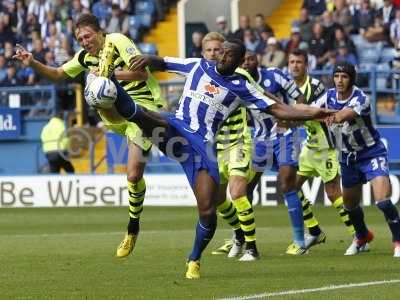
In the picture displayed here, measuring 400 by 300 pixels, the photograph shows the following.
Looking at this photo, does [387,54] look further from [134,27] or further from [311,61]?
[134,27]

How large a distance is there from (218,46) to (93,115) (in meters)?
14.2

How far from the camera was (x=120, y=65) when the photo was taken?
1267 cm

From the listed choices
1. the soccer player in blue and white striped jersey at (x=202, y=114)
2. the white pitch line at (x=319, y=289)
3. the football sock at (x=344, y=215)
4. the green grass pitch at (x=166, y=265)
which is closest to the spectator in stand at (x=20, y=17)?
the green grass pitch at (x=166, y=265)

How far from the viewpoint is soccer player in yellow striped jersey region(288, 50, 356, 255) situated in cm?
1418

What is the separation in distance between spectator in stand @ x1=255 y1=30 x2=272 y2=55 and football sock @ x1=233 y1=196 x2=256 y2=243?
43.8ft

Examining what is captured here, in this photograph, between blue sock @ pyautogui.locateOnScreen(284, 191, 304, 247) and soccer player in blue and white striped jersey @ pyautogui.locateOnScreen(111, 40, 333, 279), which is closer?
soccer player in blue and white striped jersey @ pyautogui.locateOnScreen(111, 40, 333, 279)

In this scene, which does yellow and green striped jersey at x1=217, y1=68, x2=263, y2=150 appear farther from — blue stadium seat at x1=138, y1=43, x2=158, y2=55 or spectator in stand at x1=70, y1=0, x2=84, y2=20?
spectator in stand at x1=70, y1=0, x2=84, y2=20

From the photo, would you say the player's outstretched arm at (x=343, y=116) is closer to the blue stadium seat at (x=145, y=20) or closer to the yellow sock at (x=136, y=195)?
the yellow sock at (x=136, y=195)

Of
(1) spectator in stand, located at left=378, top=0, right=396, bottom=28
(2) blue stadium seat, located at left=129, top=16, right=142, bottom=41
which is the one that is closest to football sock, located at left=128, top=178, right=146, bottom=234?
(1) spectator in stand, located at left=378, top=0, right=396, bottom=28

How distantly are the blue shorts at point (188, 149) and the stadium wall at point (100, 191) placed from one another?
39.9 ft

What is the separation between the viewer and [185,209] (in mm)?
22469

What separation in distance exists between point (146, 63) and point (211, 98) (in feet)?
2.26

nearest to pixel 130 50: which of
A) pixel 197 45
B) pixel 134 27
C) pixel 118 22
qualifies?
pixel 197 45

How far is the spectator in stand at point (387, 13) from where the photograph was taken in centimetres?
2512
